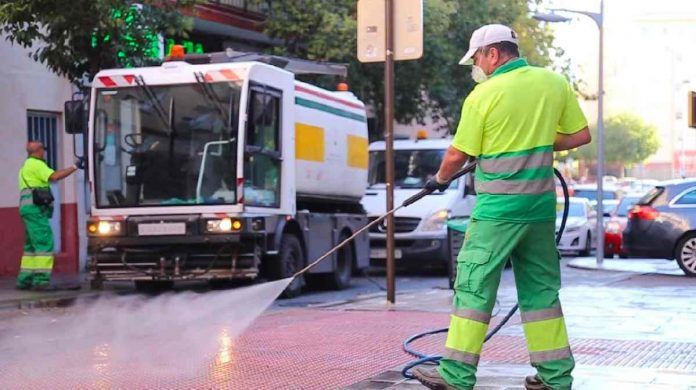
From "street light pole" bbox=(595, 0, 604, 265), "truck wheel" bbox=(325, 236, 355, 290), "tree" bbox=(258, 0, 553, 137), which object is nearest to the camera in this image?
"truck wheel" bbox=(325, 236, 355, 290)

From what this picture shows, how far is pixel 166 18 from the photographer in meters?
15.5

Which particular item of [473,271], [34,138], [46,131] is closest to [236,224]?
[34,138]

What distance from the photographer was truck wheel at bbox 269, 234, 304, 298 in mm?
13633

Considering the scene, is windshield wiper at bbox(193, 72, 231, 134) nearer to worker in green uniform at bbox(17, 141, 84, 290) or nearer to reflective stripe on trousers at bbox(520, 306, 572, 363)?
worker in green uniform at bbox(17, 141, 84, 290)

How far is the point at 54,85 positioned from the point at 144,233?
5671mm

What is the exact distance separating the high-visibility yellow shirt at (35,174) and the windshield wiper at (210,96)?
2683 millimetres

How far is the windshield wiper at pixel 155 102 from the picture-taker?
13461mm

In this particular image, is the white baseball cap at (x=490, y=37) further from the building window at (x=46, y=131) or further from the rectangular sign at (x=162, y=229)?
the building window at (x=46, y=131)

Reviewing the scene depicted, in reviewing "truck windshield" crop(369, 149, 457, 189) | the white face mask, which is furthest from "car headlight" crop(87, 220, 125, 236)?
the white face mask

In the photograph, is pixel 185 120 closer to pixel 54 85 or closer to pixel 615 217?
pixel 54 85

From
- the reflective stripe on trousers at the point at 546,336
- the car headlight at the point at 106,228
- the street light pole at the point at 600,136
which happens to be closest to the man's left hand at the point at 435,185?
the reflective stripe on trousers at the point at 546,336

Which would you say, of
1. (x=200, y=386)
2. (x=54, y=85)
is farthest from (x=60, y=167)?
(x=200, y=386)

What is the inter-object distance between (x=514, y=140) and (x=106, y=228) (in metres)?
8.25

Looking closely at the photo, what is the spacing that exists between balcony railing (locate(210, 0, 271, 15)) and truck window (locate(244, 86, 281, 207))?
873cm
